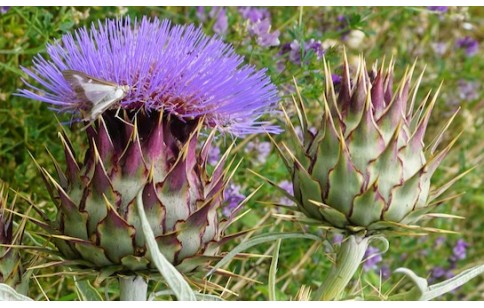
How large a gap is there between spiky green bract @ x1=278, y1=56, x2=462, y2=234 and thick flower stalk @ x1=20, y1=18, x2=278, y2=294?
119mm

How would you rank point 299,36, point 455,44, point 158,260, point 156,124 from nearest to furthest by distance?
point 158,260 → point 156,124 → point 299,36 → point 455,44

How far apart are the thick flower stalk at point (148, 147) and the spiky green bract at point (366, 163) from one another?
0.12 m

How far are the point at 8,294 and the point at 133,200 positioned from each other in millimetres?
209

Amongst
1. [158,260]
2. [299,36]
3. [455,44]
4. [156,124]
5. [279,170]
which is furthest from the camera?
[455,44]

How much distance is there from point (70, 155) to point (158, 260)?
245 millimetres

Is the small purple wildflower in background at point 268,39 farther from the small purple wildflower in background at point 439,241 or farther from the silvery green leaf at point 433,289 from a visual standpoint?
the small purple wildflower in background at point 439,241

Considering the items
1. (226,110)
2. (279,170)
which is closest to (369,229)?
(226,110)

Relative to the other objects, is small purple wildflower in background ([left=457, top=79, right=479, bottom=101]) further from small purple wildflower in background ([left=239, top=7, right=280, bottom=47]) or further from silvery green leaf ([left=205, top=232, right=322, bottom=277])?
silvery green leaf ([left=205, top=232, right=322, bottom=277])

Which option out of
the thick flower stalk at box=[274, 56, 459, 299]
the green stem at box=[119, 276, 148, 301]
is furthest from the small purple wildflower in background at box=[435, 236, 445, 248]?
the green stem at box=[119, 276, 148, 301]

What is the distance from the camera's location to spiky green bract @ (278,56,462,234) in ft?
3.59

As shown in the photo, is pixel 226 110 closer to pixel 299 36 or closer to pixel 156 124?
pixel 156 124

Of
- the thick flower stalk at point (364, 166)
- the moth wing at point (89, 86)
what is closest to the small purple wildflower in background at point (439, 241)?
the thick flower stalk at point (364, 166)
